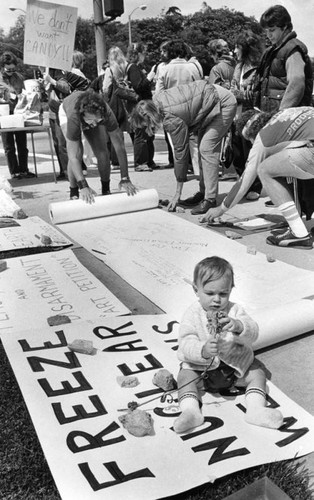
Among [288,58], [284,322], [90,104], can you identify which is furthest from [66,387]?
[288,58]

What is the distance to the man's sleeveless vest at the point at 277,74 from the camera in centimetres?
452

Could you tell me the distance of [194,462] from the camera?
1.83 meters

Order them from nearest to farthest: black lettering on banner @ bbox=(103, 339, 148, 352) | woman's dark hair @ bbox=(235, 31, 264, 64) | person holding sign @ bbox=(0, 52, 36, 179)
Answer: black lettering on banner @ bbox=(103, 339, 148, 352)
woman's dark hair @ bbox=(235, 31, 264, 64)
person holding sign @ bbox=(0, 52, 36, 179)

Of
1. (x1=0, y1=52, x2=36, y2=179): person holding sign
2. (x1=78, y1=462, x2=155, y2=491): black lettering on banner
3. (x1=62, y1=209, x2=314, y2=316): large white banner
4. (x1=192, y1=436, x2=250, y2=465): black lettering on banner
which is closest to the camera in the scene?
(x1=78, y1=462, x2=155, y2=491): black lettering on banner

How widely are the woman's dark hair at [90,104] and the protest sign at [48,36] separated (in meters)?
1.60

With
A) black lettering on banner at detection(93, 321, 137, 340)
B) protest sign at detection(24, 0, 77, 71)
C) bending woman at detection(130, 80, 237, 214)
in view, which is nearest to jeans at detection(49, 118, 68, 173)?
protest sign at detection(24, 0, 77, 71)

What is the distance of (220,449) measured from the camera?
74.6 inches

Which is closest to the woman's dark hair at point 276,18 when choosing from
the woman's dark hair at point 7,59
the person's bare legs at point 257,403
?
the person's bare legs at point 257,403

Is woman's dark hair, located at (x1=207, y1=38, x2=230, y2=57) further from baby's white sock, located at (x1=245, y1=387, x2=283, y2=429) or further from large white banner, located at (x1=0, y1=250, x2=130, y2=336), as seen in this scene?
baby's white sock, located at (x1=245, y1=387, x2=283, y2=429)

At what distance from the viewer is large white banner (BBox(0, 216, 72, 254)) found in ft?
14.2

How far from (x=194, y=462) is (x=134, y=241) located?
8.95 feet

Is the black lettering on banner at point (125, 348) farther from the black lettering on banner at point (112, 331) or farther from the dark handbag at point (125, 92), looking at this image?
the dark handbag at point (125, 92)

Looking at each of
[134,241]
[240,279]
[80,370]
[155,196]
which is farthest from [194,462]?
[155,196]

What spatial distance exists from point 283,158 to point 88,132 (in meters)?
2.36
